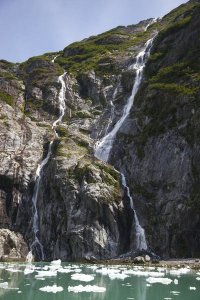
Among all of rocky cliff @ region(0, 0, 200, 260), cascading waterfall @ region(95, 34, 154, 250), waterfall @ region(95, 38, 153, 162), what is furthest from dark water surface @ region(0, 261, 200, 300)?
waterfall @ region(95, 38, 153, 162)

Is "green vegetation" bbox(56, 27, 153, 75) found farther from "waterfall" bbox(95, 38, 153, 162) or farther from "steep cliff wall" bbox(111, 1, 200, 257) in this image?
"steep cliff wall" bbox(111, 1, 200, 257)

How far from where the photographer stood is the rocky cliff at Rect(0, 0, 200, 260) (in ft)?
209

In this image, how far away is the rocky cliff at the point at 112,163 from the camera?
63.6 metres

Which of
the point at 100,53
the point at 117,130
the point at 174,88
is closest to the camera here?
the point at 174,88

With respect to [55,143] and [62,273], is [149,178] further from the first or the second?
[62,273]

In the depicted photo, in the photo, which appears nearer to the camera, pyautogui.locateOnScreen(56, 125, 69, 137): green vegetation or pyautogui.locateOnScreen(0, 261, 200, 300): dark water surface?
pyautogui.locateOnScreen(0, 261, 200, 300): dark water surface

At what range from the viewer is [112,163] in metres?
79.1

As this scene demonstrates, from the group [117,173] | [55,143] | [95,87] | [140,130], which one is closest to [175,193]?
[117,173]

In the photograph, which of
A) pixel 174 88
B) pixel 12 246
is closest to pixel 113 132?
pixel 174 88

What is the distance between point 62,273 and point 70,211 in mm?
26502

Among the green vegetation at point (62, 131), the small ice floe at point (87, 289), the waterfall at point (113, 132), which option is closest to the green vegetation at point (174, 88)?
the waterfall at point (113, 132)

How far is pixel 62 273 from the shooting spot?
40.5 meters

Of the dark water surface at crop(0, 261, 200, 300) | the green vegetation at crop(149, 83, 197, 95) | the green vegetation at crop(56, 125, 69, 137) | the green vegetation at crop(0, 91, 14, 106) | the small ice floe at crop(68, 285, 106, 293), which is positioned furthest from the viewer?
the green vegetation at crop(0, 91, 14, 106)

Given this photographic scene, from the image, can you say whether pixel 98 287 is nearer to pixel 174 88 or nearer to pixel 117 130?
pixel 174 88
